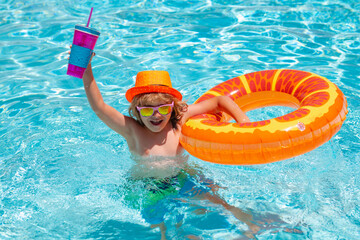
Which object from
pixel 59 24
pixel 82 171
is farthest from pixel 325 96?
pixel 59 24

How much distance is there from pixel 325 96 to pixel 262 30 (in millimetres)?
3875

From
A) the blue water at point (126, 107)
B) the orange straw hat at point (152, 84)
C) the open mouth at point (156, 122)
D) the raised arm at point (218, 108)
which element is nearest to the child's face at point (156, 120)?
the open mouth at point (156, 122)

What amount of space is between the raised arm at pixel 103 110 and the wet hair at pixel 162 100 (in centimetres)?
10

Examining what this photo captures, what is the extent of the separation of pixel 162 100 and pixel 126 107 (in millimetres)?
2037

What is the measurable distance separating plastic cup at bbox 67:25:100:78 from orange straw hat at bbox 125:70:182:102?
1.96 feet

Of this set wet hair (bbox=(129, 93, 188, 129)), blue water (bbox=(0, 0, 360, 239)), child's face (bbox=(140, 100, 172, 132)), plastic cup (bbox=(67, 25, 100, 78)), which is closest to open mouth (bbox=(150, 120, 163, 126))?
child's face (bbox=(140, 100, 172, 132))

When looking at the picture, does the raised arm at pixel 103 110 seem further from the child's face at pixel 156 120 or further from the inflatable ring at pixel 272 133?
the inflatable ring at pixel 272 133

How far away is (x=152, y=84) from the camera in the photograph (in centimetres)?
389

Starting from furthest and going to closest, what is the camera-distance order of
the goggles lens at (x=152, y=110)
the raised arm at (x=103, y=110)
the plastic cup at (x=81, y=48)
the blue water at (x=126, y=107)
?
the blue water at (x=126, y=107), the goggles lens at (x=152, y=110), the raised arm at (x=103, y=110), the plastic cup at (x=81, y=48)

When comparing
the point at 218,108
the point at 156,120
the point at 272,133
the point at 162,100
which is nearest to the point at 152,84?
the point at 162,100

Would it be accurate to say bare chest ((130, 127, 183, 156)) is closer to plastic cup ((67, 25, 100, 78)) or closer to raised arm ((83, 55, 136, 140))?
raised arm ((83, 55, 136, 140))

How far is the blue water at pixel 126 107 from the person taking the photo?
3.92m

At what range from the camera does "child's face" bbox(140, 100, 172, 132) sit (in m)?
3.85

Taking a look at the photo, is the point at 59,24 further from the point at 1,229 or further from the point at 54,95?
the point at 1,229
